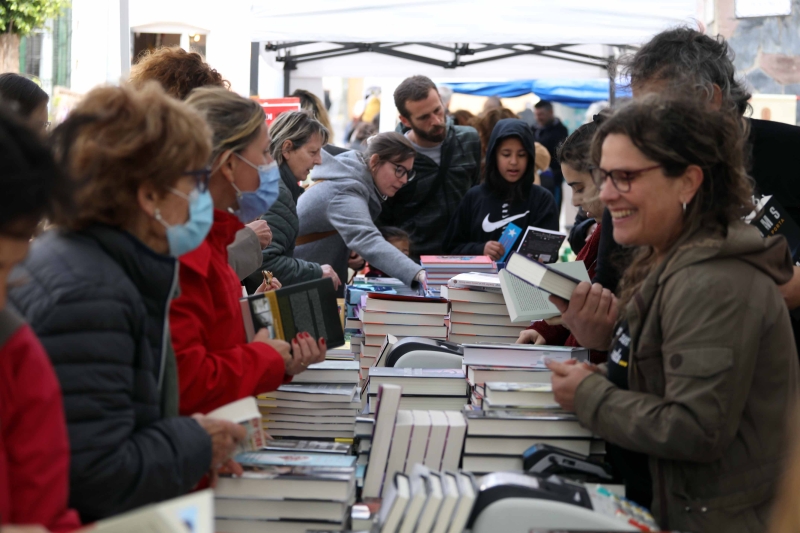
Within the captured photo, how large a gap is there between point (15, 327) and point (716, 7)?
17.9 ft

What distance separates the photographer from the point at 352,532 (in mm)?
1712

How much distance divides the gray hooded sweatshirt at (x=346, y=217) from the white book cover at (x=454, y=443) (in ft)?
6.95

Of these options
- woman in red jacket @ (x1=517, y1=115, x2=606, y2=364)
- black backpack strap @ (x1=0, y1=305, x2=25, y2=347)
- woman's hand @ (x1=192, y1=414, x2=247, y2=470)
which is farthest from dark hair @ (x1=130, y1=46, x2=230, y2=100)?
black backpack strap @ (x1=0, y1=305, x2=25, y2=347)

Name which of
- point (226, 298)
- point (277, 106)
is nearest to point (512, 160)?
point (277, 106)

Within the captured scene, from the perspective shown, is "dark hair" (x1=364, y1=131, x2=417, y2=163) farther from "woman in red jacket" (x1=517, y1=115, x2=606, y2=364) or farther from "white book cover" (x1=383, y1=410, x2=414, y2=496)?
"white book cover" (x1=383, y1=410, x2=414, y2=496)

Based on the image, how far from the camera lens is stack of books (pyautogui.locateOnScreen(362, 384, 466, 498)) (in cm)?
201

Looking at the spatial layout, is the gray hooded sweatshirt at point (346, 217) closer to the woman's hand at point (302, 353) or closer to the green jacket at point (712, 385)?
the woman's hand at point (302, 353)

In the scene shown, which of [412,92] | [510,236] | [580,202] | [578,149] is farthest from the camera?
[412,92]

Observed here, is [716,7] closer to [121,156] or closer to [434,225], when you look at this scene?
[434,225]

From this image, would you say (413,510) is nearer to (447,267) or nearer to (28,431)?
(28,431)

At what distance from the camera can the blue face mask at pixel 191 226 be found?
1.62 m

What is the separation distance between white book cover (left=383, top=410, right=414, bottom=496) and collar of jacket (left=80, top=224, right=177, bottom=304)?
69cm

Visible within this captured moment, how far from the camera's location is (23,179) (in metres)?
1.13

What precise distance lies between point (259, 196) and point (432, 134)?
3189 mm
